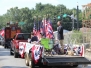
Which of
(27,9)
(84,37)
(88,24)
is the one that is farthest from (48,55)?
(27,9)

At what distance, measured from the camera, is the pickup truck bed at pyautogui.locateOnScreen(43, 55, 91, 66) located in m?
13.5

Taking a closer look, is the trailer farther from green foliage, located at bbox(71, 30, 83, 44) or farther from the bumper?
green foliage, located at bbox(71, 30, 83, 44)

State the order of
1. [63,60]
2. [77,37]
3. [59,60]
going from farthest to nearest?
1. [77,37]
2. [63,60]
3. [59,60]

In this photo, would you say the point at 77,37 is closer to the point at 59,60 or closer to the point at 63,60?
the point at 63,60

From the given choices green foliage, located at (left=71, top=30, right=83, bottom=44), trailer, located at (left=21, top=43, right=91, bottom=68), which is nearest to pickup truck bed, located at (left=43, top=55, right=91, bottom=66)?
trailer, located at (left=21, top=43, right=91, bottom=68)

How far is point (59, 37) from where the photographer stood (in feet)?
54.0

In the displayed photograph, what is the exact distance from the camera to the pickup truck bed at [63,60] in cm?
1352

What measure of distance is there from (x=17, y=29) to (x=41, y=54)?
2586 centimetres

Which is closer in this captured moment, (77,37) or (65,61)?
(65,61)

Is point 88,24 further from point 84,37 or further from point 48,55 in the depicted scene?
point 48,55

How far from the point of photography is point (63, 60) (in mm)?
13992

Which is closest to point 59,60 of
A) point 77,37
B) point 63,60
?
point 63,60

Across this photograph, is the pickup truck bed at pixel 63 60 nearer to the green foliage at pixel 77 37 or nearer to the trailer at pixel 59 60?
the trailer at pixel 59 60

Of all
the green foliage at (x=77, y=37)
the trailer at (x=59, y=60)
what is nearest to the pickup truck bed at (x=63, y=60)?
the trailer at (x=59, y=60)
